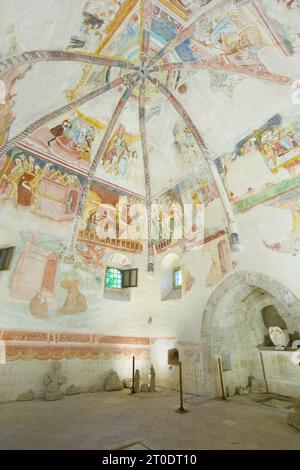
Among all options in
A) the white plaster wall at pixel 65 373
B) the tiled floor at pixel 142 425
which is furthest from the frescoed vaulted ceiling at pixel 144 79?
the white plaster wall at pixel 65 373

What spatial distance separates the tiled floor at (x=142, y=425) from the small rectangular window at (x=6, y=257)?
177 inches

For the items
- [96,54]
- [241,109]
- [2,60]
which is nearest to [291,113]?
[241,109]

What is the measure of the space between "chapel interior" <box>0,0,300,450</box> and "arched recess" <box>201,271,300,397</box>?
0.21 ft

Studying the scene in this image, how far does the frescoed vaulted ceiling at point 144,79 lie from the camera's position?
6.76m

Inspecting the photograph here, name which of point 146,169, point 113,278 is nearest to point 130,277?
point 113,278

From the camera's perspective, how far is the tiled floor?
4633mm

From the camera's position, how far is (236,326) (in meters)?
10.7

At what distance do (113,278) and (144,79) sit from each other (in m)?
9.19

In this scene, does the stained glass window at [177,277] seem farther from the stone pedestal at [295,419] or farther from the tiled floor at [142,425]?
the stone pedestal at [295,419]

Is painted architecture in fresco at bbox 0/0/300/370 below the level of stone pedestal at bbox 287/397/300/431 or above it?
above

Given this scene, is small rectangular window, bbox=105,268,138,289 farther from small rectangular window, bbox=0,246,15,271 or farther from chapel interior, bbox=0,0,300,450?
small rectangular window, bbox=0,246,15,271

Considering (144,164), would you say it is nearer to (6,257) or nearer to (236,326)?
(6,257)

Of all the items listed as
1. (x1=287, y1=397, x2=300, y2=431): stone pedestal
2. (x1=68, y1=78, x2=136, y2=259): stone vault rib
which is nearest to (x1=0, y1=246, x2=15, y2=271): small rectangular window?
(x1=68, y1=78, x2=136, y2=259): stone vault rib

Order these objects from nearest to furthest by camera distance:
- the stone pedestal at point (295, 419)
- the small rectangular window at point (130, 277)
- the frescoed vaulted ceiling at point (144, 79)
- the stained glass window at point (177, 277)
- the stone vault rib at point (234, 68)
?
1. the stone pedestal at point (295, 419)
2. the frescoed vaulted ceiling at point (144, 79)
3. the stone vault rib at point (234, 68)
4. the small rectangular window at point (130, 277)
5. the stained glass window at point (177, 277)
